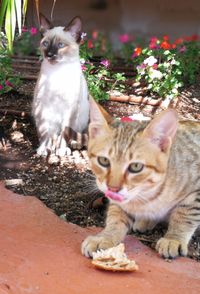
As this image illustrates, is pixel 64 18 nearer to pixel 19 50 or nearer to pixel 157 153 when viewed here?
pixel 19 50

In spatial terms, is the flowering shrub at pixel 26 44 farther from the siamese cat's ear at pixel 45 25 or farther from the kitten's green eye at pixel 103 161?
the kitten's green eye at pixel 103 161

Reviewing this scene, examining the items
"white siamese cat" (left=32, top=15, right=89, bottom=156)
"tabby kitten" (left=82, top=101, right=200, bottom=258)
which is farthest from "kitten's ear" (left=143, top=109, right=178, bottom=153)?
"white siamese cat" (left=32, top=15, right=89, bottom=156)

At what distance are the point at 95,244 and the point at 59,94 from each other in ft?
5.70

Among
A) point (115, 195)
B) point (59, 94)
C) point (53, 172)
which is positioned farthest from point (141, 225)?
point (59, 94)

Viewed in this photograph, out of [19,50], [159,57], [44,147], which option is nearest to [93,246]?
[44,147]

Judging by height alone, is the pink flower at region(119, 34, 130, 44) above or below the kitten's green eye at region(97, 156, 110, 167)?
below

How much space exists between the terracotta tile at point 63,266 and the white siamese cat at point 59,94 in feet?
4.07

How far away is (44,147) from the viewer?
12.1 ft

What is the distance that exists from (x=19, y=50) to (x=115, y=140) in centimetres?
492

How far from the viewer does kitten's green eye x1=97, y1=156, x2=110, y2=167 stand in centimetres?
219

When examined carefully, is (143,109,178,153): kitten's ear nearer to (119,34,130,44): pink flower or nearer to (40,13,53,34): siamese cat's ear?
(40,13,53,34): siamese cat's ear

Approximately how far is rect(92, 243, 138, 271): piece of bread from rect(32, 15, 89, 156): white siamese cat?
1557 millimetres

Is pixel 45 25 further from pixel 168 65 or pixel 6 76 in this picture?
pixel 168 65

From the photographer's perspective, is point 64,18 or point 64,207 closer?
point 64,207
